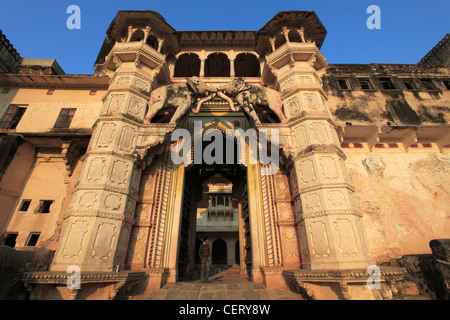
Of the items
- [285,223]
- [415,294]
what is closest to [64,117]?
[285,223]

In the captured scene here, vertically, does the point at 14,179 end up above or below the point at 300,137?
below

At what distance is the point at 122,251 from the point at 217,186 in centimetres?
2247

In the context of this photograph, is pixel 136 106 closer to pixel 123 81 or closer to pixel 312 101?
pixel 123 81

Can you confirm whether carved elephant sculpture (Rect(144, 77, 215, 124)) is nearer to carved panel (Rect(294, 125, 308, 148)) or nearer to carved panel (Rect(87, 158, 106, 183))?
carved panel (Rect(87, 158, 106, 183))

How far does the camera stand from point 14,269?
4492 mm

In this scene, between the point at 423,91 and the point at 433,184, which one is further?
the point at 423,91

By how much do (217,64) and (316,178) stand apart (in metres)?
8.34

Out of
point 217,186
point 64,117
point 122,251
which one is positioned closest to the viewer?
point 122,251

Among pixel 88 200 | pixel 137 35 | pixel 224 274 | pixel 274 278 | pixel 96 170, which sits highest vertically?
pixel 137 35

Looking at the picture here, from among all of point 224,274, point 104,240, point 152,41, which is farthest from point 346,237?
point 152,41

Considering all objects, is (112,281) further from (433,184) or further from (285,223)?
(433,184)

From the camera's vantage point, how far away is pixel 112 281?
4.76 meters

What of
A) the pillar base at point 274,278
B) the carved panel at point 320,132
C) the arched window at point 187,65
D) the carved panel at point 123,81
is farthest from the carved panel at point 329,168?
the arched window at point 187,65

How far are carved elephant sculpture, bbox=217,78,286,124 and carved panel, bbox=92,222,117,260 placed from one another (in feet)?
17.6
